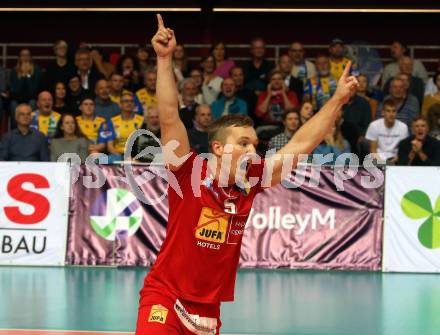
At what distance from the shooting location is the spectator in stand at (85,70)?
1672cm

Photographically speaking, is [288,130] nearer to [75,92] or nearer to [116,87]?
[116,87]

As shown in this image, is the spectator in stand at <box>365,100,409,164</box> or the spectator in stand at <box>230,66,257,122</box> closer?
the spectator in stand at <box>365,100,409,164</box>

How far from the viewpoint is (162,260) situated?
5.38m

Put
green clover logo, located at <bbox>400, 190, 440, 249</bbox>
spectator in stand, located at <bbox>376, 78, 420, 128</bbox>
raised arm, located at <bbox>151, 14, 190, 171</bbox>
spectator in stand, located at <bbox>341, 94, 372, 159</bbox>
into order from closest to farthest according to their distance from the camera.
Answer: raised arm, located at <bbox>151, 14, 190, 171</bbox>
green clover logo, located at <bbox>400, 190, 440, 249</bbox>
spectator in stand, located at <bbox>376, 78, 420, 128</bbox>
spectator in stand, located at <bbox>341, 94, 372, 159</bbox>

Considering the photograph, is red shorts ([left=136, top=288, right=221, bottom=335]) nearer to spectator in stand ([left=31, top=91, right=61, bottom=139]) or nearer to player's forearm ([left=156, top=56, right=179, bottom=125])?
player's forearm ([left=156, top=56, right=179, bottom=125])

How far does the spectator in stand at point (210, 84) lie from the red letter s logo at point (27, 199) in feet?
12.6

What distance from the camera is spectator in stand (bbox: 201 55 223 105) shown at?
16.4 metres

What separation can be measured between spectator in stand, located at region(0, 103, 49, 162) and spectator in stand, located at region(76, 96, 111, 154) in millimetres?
789

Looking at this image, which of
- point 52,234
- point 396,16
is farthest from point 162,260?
point 396,16

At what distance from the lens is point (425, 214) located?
13602mm

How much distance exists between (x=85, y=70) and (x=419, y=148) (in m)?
6.40

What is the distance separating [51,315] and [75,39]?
1350 cm

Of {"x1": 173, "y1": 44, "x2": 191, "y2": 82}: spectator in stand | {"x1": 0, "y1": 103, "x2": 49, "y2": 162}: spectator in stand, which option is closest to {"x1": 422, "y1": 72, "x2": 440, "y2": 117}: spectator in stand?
{"x1": 173, "y1": 44, "x2": 191, "y2": 82}: spectator in stand

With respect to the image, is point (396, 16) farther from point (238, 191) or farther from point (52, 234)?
point (238, 191)
